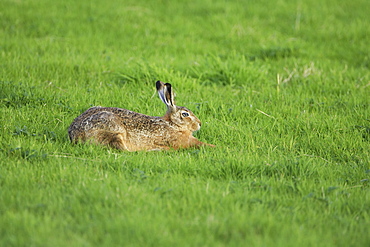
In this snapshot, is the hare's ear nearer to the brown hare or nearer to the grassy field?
the brown hare

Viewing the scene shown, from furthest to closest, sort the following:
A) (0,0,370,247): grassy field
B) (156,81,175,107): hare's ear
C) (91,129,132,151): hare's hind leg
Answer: (156,81,175,107): hare's ear < (91,129,132,151): hare's hind leg < (0,0,370,247): grassy field

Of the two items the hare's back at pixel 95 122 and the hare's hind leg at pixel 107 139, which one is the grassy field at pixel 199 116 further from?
the hare's back at pixel 95 122

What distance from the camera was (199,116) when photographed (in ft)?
26.9

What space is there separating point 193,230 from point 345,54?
894 centimetres

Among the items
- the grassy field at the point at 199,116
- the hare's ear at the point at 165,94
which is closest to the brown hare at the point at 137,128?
the hare's ear at the point at 165,94

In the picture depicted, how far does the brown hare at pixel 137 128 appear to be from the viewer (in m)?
6.71

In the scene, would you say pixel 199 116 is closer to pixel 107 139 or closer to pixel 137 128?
pixel 137 128

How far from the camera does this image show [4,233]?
172 inches

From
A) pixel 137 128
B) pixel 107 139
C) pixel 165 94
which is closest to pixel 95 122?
pixel 107 139

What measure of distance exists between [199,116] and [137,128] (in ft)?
4.99

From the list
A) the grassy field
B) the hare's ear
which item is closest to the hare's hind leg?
the grassy field

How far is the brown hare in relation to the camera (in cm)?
671

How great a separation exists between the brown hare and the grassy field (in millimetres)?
221

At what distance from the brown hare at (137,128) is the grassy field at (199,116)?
0.22m
